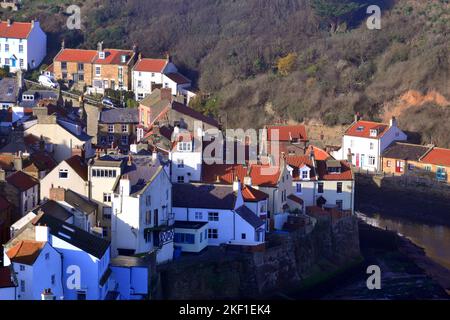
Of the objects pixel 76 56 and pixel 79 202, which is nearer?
pixel 79 202

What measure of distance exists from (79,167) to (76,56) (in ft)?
88.0

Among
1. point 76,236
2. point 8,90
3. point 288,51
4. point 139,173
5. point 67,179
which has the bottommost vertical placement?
point 76,236

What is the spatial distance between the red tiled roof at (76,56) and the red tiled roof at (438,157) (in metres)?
18.5

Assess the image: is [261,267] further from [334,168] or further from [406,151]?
[406,151]

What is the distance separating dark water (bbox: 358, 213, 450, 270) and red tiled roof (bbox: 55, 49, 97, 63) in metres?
20.6

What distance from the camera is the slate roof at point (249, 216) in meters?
28.5

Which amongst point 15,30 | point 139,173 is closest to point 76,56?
point 15,30

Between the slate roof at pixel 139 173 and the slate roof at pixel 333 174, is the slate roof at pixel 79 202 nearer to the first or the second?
the slate roof at pixel 139 173

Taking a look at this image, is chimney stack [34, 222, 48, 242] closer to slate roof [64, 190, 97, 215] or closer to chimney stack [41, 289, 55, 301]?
chimney stack [41, 289, 55, 301]

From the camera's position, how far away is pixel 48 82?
169ft

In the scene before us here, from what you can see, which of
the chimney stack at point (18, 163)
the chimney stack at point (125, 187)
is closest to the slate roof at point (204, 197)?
the chimney stack at point (125, 187)

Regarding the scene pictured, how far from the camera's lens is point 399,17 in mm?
59594

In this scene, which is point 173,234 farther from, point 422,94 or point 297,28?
point 297,28

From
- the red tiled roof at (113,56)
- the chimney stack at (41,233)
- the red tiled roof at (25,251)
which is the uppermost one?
the red tiled roof at (113,56)
